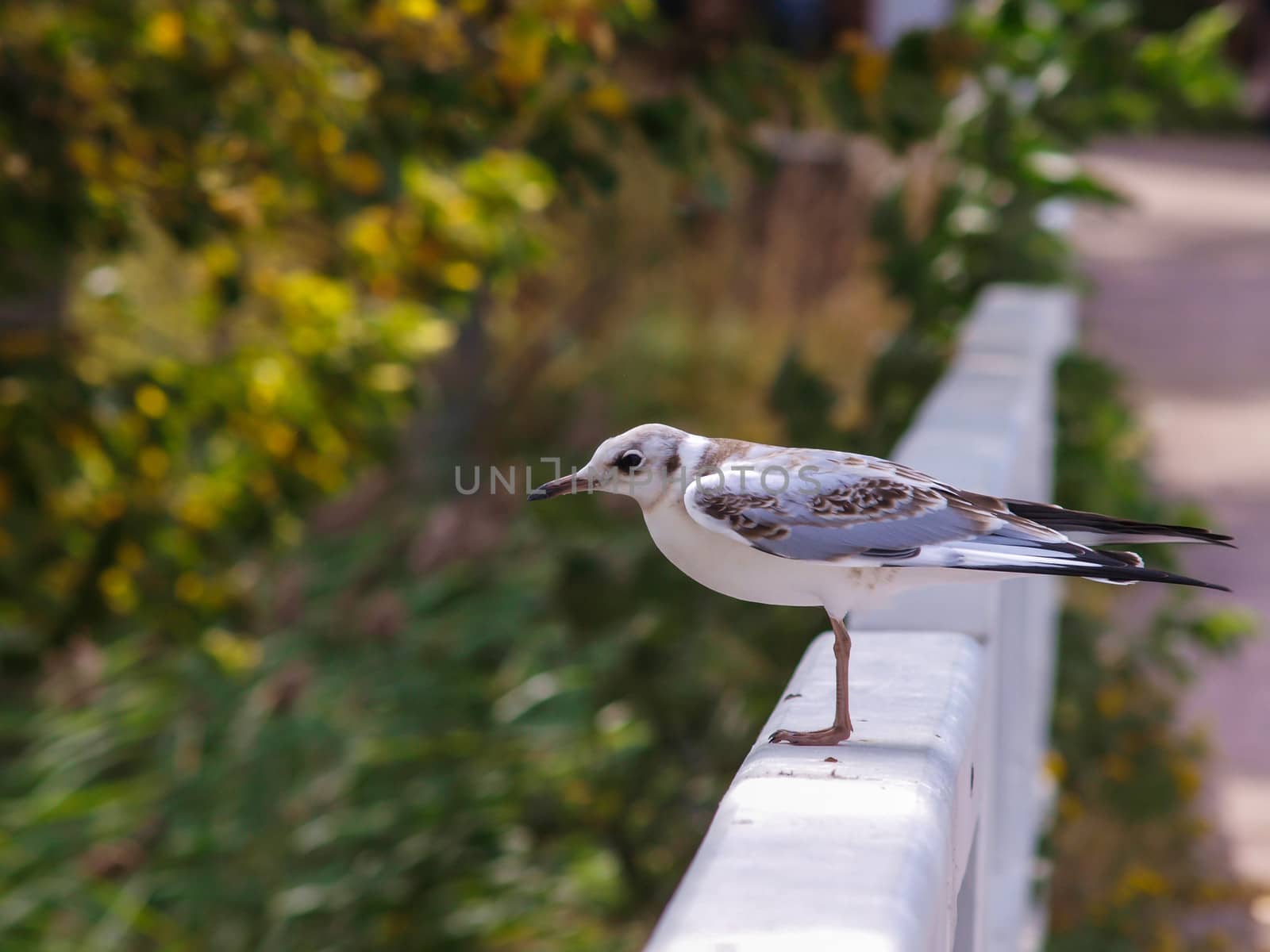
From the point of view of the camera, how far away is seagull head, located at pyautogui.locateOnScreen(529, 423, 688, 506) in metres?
1.02

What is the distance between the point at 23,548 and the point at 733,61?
169 centimetres

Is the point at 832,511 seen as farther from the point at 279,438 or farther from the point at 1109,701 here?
the point at 1109,701

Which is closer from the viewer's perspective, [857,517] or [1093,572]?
[1093,572]

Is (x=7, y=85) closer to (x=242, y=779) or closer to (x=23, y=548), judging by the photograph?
(x=23, y=548)

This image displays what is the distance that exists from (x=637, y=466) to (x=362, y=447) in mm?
2388

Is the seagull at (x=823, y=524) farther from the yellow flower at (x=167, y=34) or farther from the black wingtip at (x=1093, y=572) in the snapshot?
the yellow flower at (x=167, y=34)

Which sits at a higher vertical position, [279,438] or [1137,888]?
[279,438]

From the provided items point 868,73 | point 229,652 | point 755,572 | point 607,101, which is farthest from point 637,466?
point 229,652

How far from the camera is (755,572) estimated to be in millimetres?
1098

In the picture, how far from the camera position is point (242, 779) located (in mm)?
3453

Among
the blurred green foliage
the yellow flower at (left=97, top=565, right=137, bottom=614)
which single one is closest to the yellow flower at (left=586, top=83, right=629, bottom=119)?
the blurred green foliage

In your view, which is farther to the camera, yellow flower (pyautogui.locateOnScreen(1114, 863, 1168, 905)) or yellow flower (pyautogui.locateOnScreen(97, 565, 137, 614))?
yellow flower (pyautogui.locateOnScreen(1114, 863, 1168, 905))

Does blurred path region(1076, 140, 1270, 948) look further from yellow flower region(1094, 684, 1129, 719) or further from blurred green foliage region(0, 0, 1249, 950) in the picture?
blurred green foliage region(0, 0, 1249, 950)

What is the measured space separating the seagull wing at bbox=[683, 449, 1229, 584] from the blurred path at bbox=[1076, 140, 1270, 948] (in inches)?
101
